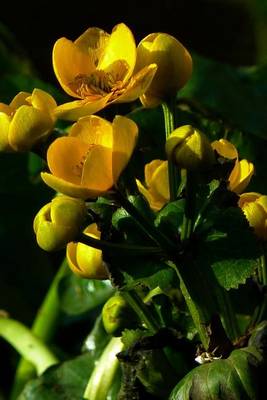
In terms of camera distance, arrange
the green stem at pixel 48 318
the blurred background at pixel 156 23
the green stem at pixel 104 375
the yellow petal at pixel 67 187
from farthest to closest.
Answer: the blurred background at pixel 156 23, the green stem at pixel 48 318, the green stem at pixel 104 375, the yellow petal at pixel 67 187

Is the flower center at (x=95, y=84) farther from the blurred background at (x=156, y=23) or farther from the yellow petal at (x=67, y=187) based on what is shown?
the blurred background at (x=156, y=23)

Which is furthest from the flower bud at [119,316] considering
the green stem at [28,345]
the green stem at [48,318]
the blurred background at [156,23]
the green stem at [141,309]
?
the blurred background at [156,23]

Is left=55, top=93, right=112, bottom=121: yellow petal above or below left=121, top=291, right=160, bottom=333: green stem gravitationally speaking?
above

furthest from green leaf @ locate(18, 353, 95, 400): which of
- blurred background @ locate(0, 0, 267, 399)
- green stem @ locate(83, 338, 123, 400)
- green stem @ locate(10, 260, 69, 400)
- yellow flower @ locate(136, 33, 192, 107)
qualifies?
blurred background @ locate(0, 0, 267, 399)

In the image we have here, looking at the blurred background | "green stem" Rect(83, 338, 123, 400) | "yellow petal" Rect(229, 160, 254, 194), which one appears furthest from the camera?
the blurred background

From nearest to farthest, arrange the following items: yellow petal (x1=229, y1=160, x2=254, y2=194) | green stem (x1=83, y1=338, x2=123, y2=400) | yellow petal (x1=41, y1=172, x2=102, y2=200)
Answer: yellow petal (x1=41, y1=172, x2=102, y2=200), yellow petal (x1=229, y1=160, x2=254, y2=194), green stem (x1=83, y1=338, x2=123, y2=400)

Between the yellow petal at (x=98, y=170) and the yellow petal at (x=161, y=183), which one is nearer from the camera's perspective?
the yellow petal at (x=98, y=170)

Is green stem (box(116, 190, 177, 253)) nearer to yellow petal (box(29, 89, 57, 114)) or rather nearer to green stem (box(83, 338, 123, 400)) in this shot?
yellow petal (box(29, 89, 57, 114))
